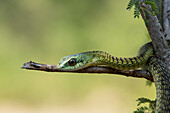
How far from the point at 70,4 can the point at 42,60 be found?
1433 millimetres

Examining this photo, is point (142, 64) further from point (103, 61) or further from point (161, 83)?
point (103, 61)

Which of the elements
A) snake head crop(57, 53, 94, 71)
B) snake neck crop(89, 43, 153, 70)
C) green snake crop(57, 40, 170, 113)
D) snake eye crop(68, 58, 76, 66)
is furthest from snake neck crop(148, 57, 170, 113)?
snake eye crop(68, 58, 76, 66)

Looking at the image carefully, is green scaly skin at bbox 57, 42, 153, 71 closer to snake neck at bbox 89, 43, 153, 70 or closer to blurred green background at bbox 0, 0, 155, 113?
snake neck at bbox 89, 43, 153, 70

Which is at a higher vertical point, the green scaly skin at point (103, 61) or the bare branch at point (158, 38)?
the bare branch at point (158, 38)

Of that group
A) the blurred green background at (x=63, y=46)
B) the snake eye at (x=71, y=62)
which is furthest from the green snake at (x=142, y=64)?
the blurred green background at (x=63, y=46)

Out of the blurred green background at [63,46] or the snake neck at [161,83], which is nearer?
the snake neck at [161,83]

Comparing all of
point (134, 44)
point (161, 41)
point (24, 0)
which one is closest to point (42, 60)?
point (24, 0)

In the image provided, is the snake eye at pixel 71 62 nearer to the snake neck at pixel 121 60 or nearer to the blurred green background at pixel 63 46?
the snake neck at pixel 121 60

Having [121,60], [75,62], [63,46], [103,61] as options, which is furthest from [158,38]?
[63,46]

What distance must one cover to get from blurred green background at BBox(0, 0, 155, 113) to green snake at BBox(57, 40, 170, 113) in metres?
2.15

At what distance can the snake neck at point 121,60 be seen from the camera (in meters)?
2.15

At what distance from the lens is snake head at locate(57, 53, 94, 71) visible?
2.01 meters

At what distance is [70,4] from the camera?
466cm

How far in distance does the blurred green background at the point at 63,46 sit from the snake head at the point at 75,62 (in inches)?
96.3
